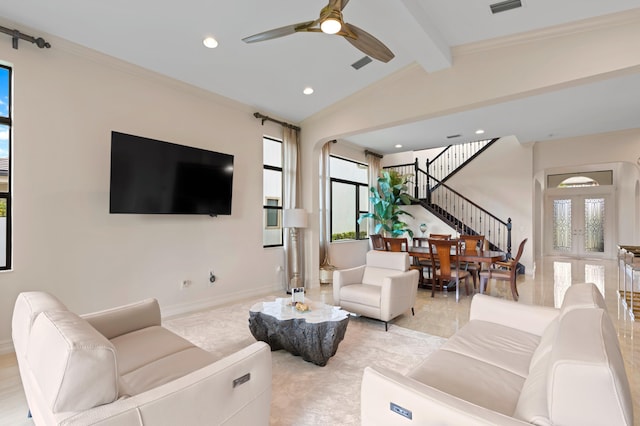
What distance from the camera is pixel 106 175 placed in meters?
3.66

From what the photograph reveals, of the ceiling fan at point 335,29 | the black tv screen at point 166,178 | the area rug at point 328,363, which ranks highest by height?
the ceiling fan at point 335,29

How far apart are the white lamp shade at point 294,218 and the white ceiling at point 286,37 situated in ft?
6.00

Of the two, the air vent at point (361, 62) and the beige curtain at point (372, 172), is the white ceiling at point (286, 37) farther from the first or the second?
the beige curtain at point (372, 172)

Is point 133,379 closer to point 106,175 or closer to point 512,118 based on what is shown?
point 106,175

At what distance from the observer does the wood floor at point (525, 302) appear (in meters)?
2.34

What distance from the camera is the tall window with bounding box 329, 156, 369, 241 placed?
7.42m

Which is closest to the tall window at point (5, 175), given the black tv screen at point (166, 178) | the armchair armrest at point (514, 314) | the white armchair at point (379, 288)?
the black tv screen at point (166, 178)

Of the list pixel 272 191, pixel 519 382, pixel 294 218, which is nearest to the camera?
pixel 519 382

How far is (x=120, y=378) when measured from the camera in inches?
53.3

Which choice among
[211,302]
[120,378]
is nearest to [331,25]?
[120,378]

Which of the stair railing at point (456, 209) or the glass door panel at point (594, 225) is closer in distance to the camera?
the stair railing at point (456, 209)

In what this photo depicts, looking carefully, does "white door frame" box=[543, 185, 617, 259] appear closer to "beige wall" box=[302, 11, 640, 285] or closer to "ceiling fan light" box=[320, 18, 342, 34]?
"beige wall" box=[302, 11, 640, 285]

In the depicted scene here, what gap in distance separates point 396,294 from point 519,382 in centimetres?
204

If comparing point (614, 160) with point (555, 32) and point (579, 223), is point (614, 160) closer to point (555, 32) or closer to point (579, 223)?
point (579, 223)
